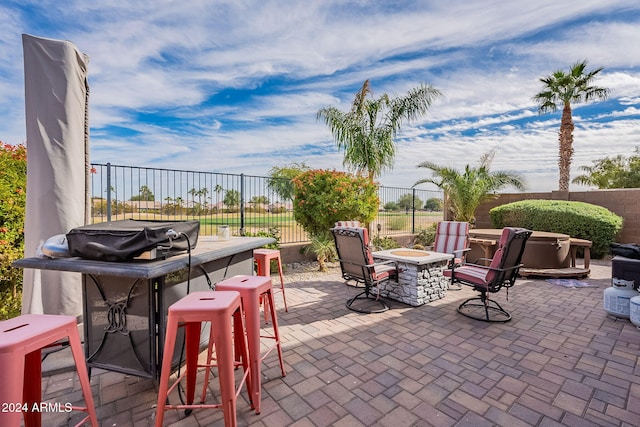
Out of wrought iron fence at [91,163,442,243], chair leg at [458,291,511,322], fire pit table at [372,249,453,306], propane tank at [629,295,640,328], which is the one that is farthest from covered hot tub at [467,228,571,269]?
wrought iron fence at [91,163,442,243]

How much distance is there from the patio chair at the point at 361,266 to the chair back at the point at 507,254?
4.05 feet

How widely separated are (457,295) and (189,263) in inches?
170

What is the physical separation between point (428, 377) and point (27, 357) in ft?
8.52

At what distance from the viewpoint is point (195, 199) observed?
19.0 ft

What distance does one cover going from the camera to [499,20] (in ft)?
17.5

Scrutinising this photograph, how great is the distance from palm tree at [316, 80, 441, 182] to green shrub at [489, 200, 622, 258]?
420cm

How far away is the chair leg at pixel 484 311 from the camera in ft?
12.1

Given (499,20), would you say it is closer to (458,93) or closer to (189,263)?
(458,93)

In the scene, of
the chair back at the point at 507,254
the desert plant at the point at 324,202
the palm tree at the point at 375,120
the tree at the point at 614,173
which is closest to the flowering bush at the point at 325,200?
the desert plant at the point at 324,202

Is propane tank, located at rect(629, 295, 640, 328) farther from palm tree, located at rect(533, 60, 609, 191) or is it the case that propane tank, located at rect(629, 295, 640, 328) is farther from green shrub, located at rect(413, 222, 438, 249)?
palm tree, located at rect(533, 60, 609, 191)

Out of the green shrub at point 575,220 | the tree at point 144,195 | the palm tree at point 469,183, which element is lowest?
the green shrub at point 575,220

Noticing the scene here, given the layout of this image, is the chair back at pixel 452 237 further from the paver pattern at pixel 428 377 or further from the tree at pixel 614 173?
the tree at pixel 614 173

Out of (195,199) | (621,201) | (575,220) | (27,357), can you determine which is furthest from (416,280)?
(621,201)

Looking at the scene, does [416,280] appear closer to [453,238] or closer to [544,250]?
[453,238]
